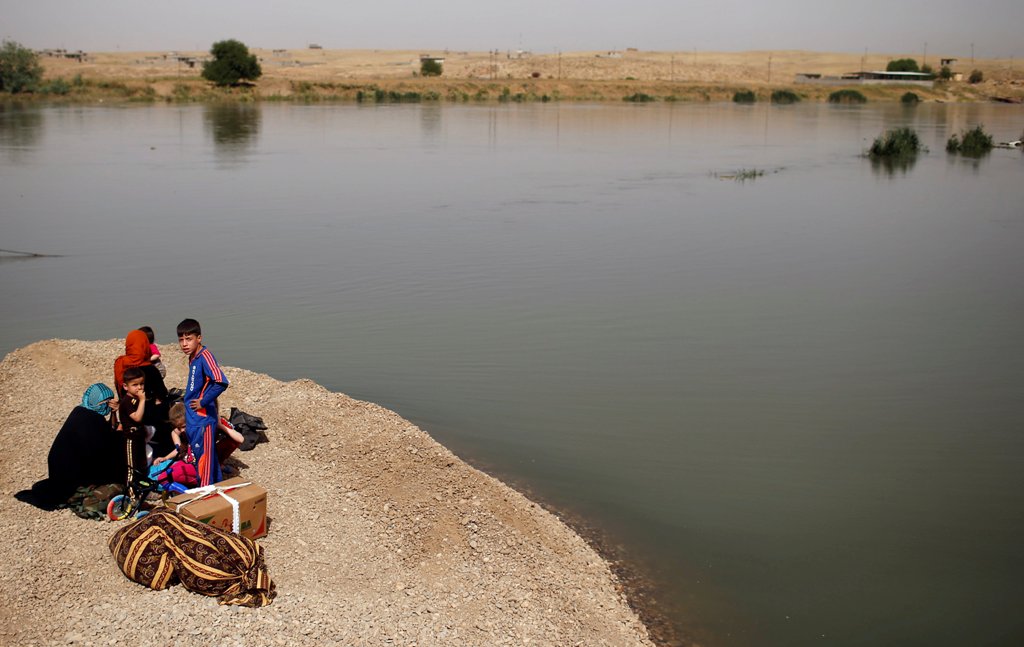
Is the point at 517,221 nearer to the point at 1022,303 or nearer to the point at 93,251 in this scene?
the point at 93,251

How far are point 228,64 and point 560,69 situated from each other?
50.1m

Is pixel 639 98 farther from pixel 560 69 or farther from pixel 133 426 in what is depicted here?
pixel 133 426

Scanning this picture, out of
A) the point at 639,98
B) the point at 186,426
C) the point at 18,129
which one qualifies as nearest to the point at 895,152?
the point at 186,426

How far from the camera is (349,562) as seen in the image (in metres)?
6.47

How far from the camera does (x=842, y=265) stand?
1845cm

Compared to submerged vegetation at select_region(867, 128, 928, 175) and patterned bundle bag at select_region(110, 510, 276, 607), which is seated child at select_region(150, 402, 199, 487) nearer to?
Result: patterned bundle bag at select_region(110, 510, 276, 607)

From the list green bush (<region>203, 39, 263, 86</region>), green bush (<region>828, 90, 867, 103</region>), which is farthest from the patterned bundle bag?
green bush (<region>828, 90, 867, 103</region>)

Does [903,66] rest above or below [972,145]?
above

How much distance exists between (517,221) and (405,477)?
50.7 feet

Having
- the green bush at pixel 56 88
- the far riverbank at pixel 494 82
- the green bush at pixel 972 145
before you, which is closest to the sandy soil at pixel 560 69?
the far riverbank at pixel 494 82

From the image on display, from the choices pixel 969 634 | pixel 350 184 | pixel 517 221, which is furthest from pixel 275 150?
pixel 969 634

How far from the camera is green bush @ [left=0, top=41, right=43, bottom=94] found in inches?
2650

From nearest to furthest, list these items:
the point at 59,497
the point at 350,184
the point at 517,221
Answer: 1. the point at 59,497
2. the point at 517,221
3. the point at 350,184

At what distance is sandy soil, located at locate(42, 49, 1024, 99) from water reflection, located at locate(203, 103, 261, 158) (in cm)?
1124
